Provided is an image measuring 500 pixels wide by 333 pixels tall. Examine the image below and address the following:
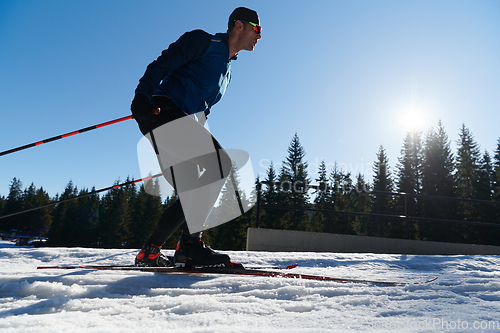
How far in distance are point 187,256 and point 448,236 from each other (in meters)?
32.2

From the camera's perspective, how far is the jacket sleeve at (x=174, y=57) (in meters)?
1.68

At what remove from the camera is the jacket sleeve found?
5.51ft

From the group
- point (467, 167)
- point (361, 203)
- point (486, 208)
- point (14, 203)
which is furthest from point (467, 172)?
point (14, 203)

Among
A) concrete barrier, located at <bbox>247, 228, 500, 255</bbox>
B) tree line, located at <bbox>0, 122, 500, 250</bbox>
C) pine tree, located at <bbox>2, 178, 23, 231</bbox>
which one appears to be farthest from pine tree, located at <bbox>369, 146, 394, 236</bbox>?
pine tree, located at <bbox>2, 178, 23, 231</bbox>

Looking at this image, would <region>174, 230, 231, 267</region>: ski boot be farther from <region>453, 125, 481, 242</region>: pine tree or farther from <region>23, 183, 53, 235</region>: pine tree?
<region>23, 183, 53, 235</region>: pine tree

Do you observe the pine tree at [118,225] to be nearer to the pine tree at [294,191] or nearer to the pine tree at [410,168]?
the pine tree at [294,191]

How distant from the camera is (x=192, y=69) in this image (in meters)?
1.94

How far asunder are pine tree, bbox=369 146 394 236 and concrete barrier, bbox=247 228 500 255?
99.6 ft

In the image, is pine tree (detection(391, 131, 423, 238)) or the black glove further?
pine tree (detection(391, 131, 423, 238))

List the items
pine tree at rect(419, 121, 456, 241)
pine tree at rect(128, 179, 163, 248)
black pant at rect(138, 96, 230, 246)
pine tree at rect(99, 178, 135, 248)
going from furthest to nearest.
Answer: pine tree at rect(99, 178, 135, 248)
pine tree at rect(128, 179, 163, 248)
pine tree at rect(419, 121, 456, 241)
black pant at rect(138, 96, 230, 246)

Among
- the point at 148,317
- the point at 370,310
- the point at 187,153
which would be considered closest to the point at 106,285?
the point at 148,317

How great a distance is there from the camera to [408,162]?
3572 centimetres

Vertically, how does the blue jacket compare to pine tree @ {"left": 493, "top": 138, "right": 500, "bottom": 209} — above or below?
below

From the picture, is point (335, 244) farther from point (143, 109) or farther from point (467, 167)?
point (467, 167)
